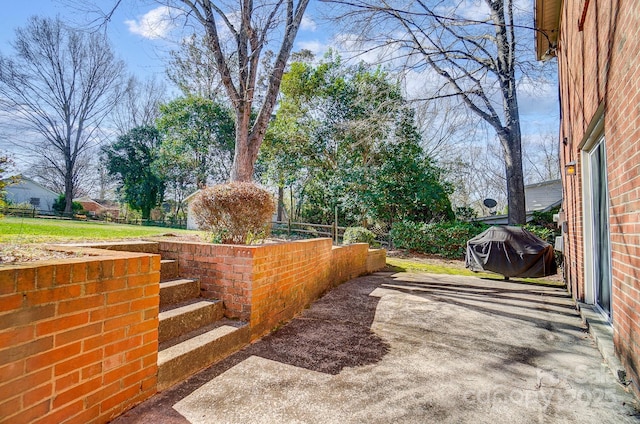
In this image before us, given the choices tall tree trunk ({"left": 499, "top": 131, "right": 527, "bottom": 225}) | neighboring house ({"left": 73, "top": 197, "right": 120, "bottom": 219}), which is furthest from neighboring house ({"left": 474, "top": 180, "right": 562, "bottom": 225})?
neighboring house ({"left": 73, "top": 197, "right": 120, "bottom": 219})

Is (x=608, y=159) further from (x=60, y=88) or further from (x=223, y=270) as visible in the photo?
(x=60, y=88)

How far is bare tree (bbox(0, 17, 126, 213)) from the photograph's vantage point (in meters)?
21.1

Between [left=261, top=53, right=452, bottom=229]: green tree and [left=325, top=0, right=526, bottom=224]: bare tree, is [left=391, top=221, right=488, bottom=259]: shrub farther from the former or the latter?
[left=325, top=0, right=526, bottom=224]: bare tree

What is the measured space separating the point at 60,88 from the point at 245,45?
987 inches

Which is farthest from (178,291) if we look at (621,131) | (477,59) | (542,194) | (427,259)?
(542,194)

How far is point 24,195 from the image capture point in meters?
30.2

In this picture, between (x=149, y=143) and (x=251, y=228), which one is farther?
(x=149, y=143)

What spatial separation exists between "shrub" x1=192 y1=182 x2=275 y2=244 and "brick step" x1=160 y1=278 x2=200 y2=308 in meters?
1.15

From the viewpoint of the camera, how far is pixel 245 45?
7.33m

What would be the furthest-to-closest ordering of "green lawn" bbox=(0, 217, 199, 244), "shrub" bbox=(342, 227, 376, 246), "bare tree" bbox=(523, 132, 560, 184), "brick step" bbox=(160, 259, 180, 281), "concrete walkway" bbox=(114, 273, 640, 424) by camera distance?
"bare tree" bbox=(523, 132, 560, 184), "shrub" bbox=(342, 227, 376, 246), "green lawn" bbox=(0, 217, 199, 244), "brick step" bbox=(160, 259, 180, 281), "concrete walkway" bbox=(114, 273, 640, 424)

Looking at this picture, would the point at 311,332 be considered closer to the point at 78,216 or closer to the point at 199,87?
the point at 199,87

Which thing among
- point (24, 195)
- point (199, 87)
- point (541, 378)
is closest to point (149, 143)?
point (199, 87)

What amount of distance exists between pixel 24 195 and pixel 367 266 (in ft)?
121

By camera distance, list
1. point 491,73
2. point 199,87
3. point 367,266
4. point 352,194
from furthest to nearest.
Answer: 1. point 199,87
2. point 352,194
3. point 491,73
4. point 367,266
